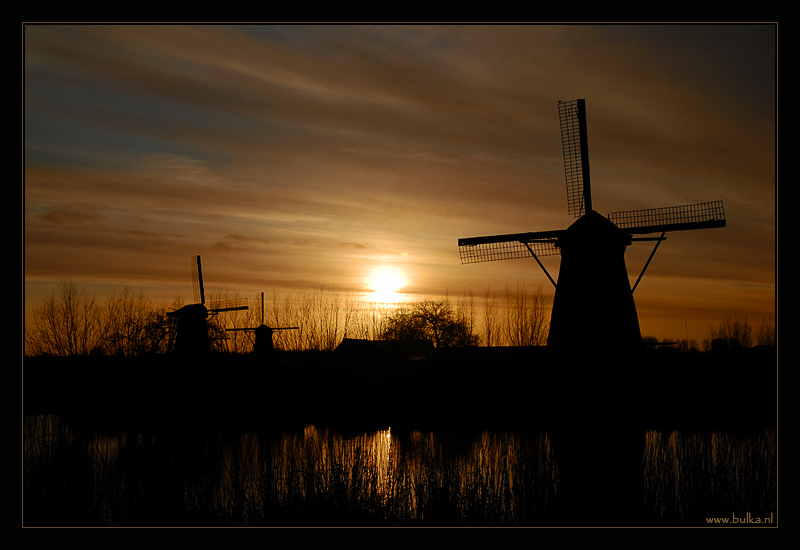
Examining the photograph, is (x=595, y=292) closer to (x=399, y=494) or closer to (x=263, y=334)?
(x=399, y=494)

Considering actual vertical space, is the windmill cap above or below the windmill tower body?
above

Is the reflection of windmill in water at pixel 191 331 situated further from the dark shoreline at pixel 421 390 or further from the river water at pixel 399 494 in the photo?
the river water at pixel 399 494

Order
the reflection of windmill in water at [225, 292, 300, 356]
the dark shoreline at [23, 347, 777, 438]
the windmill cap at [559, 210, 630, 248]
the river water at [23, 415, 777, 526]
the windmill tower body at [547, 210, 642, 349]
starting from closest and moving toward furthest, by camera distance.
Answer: the river water at [23, 415, 777, 526] → the windmill tower body at [547, 210, 642, 349] → the windmill cap at [559, 210, 630, 248] → the dark shoreline at [23, 347, 777, 438] → the reflection of windmill in water at [225, 292, 300, 356]

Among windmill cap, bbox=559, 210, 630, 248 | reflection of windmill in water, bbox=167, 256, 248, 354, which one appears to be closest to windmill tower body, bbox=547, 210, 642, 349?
windmill cap, bbox=559, 210, 630, 248

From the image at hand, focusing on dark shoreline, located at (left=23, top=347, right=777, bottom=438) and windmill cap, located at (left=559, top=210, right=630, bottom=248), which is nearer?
windmill cap, located at (left=559, top=210, right=630, bottom=248)

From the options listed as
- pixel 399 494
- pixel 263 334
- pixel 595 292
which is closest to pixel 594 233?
pixel 595 292

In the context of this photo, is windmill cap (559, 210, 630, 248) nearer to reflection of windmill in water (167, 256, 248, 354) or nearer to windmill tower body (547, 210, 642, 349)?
windmill tower body (547, 210, 642, 349)

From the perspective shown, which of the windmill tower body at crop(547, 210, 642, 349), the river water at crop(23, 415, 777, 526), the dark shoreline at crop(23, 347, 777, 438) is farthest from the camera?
the dark shoreline at crop(23, 347, 777, 438)

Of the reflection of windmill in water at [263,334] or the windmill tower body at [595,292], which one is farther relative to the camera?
the reflection of windmill in water at [263,334]

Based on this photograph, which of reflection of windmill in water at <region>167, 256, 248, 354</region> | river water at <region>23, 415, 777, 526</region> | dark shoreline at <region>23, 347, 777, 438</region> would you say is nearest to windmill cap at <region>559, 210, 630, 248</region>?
dark shoreline at <region>23, 347, 777, 438</region>

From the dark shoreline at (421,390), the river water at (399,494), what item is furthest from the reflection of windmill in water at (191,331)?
the river water at (399,494)

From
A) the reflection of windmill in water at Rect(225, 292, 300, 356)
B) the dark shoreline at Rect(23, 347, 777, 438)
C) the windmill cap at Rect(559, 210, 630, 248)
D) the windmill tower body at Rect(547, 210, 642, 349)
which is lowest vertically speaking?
the dark shoreline at Rect(23, 347, 777, 438)

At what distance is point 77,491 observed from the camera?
35.3 ft

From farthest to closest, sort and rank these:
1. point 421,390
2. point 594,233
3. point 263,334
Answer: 1. point 263,334
2. point 421,390
3. point 594,233
